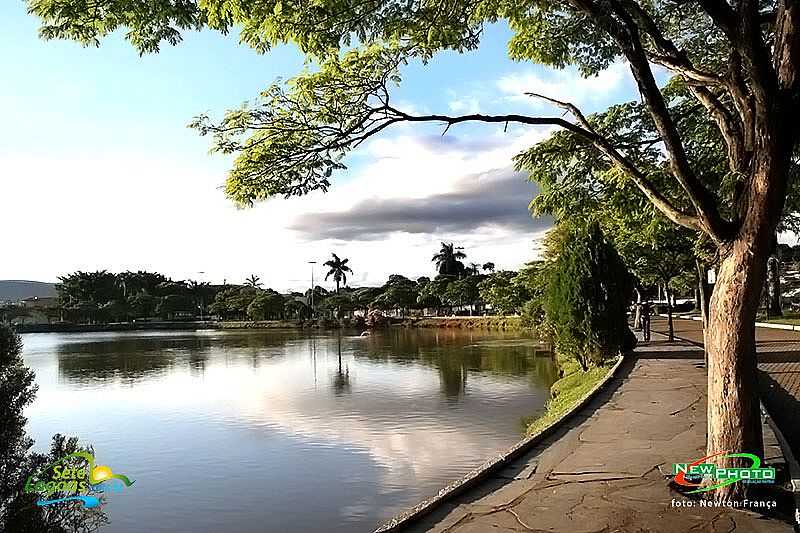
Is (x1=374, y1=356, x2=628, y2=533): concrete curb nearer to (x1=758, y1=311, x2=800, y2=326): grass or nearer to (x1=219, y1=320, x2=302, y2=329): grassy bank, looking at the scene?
(x1=758, y1=311, x2=800, y2=326): grass

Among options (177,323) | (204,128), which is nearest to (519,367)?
(204,128)

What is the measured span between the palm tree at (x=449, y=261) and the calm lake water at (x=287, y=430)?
200 ft

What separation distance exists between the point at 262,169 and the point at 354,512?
461 cm

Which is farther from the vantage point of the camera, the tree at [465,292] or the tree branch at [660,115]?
the tree at [465,292]

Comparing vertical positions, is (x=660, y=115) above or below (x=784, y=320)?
above

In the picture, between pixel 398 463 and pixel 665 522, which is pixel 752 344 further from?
pixel 398 463

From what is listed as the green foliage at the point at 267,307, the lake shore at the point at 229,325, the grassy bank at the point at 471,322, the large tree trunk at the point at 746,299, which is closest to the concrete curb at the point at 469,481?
the large tree trunk at the point at 746,299

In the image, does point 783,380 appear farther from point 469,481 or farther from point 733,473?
point 469,481

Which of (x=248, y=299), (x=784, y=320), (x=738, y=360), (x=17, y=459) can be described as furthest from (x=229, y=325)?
(x=738, y=360)

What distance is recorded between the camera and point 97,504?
7723mm

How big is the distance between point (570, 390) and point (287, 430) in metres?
6.38

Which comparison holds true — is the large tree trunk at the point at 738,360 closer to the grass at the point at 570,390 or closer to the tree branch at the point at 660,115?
the tree branch at the point at 660,115

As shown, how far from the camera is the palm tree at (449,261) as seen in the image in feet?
293

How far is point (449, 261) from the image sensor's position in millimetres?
89375
